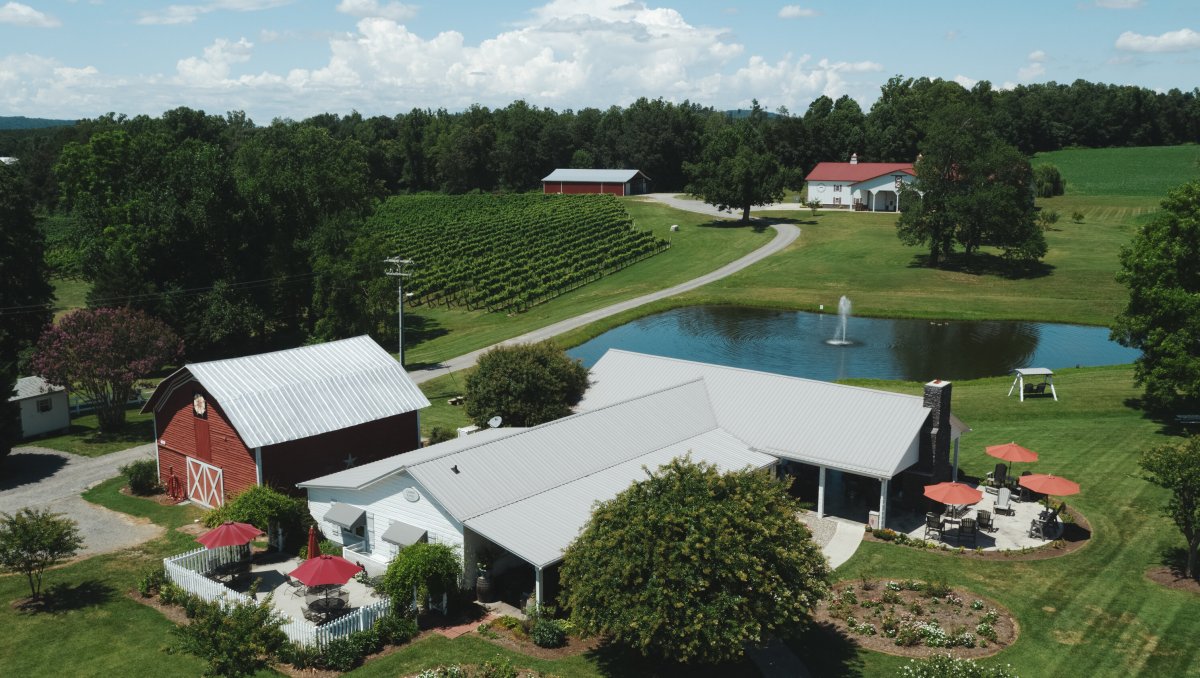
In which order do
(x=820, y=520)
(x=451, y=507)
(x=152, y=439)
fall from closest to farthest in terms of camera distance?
1. (x=451, y=507)
2. (x=820, y=520)
3. (x=152, y=439)

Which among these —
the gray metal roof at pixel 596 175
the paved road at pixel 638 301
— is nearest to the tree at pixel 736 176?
the paved road at pixel 638 301

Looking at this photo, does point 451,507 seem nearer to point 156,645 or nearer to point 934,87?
point 156,645

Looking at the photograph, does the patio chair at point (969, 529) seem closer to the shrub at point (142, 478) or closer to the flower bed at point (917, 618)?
the flower bed at point (917, 618)

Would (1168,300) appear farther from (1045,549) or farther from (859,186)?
(859,186)

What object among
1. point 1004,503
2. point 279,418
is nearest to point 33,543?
point 279,418

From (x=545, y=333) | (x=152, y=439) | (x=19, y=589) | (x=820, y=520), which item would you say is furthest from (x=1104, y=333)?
(x=19, y=589)

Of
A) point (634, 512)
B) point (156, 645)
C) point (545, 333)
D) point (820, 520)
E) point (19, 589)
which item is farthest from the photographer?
point (545, 333)

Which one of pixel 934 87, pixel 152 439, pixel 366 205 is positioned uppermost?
pixel 934 87
